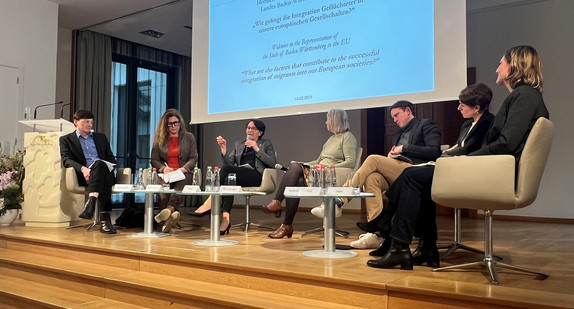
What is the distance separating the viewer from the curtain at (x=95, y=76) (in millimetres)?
7449

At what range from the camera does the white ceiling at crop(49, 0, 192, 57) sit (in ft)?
21.5

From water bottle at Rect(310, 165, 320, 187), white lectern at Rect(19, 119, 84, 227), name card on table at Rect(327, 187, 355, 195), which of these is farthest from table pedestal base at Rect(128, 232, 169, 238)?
name card on table at Rect(327, 187, 355, 195)

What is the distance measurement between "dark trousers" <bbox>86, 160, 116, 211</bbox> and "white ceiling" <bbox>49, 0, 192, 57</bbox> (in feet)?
10.5

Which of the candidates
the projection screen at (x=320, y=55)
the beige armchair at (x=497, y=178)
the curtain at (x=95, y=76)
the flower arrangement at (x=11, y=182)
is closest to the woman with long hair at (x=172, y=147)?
the projection screen at (x=320, y=55)

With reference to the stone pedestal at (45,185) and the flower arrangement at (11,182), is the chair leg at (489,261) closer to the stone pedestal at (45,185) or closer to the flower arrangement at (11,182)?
the stone pedestal at (45,185)

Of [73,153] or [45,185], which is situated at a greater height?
[73,153]

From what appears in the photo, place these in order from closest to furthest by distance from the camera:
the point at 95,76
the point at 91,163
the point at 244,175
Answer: the point at 244,175, the point at 91,163, the point at 95,76

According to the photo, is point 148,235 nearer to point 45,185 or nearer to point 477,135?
point 45,185

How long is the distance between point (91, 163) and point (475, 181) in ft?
11.4

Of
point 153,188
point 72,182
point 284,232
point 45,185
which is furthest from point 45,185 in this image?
point 284,232

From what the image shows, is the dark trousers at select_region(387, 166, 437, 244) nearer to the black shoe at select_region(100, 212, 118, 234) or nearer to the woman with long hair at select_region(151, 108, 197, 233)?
the woman with long hair at select_region(151, 108, 197, 233)

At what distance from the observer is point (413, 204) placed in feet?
7.45

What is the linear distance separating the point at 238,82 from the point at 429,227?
2963 mm

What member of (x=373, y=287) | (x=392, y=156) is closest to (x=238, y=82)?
(x=392, y=156)
